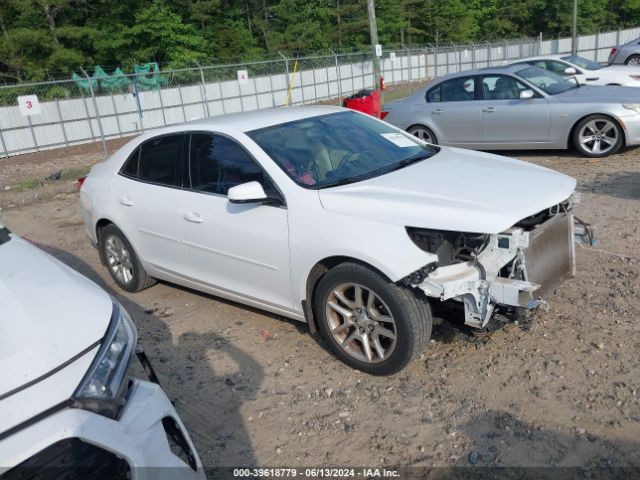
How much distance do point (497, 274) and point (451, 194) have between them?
567 mm

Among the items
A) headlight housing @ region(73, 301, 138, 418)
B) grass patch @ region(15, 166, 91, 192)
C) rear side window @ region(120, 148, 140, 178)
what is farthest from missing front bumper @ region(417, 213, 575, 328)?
grass patch @ region(15, 166, 91, 192)

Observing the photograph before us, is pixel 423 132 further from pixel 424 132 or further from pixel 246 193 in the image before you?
pixel 246 193

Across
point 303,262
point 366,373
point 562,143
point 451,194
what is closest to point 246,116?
point 303,262

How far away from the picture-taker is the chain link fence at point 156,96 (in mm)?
19766

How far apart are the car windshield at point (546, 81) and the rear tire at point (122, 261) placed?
7.08 meters

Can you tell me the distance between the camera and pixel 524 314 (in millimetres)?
3664

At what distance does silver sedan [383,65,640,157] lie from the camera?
888 centimetres

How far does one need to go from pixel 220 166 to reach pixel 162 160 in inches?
29.9

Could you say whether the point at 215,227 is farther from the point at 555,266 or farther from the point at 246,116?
the point at 555,266

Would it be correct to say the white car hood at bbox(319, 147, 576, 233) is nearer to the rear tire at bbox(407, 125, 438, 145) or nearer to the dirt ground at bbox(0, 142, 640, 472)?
the dirt ground at bbox(0, 142, 640, 472)

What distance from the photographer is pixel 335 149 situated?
14.5 feet

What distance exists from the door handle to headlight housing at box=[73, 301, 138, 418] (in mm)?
1894

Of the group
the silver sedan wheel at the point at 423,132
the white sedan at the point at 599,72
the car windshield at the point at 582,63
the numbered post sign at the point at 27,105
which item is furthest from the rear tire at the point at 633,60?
the numbered post sign at the point at 27,105

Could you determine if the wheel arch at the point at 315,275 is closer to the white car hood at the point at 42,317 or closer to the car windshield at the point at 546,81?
the white car hood at the point at 42,317
